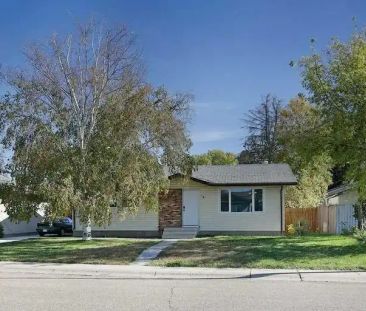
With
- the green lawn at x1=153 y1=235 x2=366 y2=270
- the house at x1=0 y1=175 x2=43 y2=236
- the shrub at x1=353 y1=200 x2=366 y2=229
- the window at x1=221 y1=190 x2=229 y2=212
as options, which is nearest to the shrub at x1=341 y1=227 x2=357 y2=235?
the shrub at x1=353 y1=200 x2=366 y2=229

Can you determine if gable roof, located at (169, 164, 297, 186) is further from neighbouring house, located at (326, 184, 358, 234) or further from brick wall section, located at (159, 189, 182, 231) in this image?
neighbouring house, located at (326, 184, 358, 234)

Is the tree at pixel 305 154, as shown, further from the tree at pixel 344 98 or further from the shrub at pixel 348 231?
the shrub at pixel 348 231

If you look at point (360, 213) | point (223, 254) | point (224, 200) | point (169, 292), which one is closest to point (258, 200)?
point (224, 200)

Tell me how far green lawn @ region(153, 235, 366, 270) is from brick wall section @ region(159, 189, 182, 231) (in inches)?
317

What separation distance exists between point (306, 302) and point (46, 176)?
14.6m

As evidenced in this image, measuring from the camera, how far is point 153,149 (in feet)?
78.2

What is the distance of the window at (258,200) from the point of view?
28961mm

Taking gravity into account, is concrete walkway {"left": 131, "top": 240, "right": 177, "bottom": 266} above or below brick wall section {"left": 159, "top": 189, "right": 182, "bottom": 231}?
below

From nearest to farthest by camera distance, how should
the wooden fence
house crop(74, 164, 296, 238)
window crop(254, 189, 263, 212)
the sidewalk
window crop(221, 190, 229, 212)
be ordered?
1. the sidewalk
2. house crop(74, 164, 296, 238)
3. window crop(254, 189, 263, 212)
4. window crop(221, 190, 229, 212)
5. the wooden fence

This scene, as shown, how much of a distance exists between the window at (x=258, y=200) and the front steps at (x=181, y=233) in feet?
11.1

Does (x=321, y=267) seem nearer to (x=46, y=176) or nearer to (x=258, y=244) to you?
(x=258, y=244)

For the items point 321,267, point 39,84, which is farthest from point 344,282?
point 39,84

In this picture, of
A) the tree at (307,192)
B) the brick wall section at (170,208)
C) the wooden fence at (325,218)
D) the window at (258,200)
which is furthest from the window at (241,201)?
the tree at (307,192)

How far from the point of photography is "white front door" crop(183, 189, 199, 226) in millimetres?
29281
